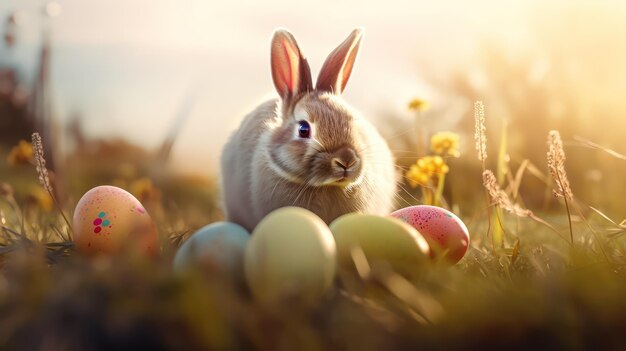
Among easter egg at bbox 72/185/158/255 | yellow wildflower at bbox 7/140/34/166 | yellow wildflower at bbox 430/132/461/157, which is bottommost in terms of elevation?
yellow wildflower at bbox 7/140/34/166

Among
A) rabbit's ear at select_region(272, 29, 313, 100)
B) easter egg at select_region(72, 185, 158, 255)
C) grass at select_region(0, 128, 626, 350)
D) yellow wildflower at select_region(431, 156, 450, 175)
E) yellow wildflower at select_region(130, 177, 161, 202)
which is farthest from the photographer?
yellow wildflower at select_region(130, 177, 161, 202)

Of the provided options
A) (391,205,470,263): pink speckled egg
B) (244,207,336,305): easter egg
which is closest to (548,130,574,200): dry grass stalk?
(391,205,470,263): pink speckled egg

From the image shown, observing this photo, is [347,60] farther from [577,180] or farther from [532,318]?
[577,180]

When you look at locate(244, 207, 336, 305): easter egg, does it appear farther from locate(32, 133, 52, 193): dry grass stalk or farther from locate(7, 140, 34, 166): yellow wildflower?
locate(7, 140, 34, 166): yellow wildflower

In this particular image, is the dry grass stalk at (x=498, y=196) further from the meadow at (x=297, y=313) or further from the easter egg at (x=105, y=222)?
the easter egg at (x=105, y=222)

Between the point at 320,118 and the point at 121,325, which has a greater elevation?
the point at 320,118

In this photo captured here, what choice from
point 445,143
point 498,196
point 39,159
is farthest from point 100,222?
point 445,143

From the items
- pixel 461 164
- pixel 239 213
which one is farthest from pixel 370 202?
pixel 461 164
